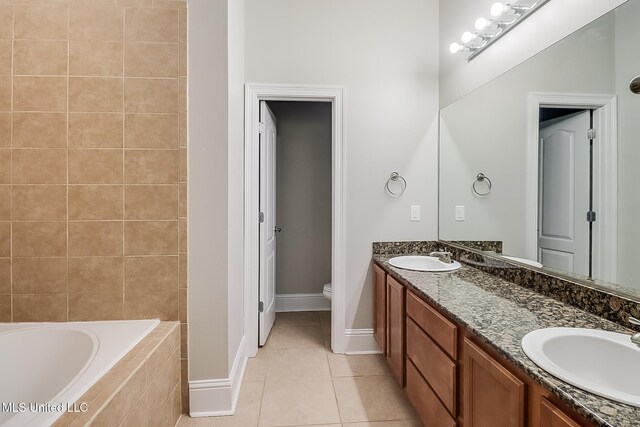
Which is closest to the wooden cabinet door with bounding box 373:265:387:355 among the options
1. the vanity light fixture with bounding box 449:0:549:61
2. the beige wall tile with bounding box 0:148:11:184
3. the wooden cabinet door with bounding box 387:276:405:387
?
the wooden cabinet door with bounding box 387:276:405:387

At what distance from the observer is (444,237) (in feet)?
7.43

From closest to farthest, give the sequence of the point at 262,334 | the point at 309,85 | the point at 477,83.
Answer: the point at 477,83
the point at 309,85
the point at 262,334

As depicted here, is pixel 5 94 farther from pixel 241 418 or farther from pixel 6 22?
pixel 241 418

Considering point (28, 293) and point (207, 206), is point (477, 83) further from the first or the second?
point (28, 293)

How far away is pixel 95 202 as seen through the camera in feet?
5.20

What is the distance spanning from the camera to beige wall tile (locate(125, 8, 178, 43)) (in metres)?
1.59

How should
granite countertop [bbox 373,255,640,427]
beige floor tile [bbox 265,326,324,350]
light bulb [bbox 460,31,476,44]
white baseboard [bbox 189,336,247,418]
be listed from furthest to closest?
1. beige floor tile [bbox 265,326,324,350]
2. light bulb [bbox 460,31,476,44]
3. white baseboard [bbox 189,336,247,418]
4. granite countertop [bbox 373,255,640,427]

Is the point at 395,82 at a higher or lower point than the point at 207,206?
higher

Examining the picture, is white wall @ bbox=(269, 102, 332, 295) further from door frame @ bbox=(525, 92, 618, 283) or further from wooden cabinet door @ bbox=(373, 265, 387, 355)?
door frame @ bbox=(525, 92, 618, 283)

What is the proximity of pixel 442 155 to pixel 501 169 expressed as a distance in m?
0.62

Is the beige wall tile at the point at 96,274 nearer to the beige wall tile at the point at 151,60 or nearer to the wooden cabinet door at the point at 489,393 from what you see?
the beige wall tile at the point at 151,60

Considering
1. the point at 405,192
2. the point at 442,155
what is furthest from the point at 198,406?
the point at 442,155

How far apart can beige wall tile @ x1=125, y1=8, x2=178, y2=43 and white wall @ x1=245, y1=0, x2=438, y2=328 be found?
2.09 ft

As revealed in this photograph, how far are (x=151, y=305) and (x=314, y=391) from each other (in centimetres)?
112
